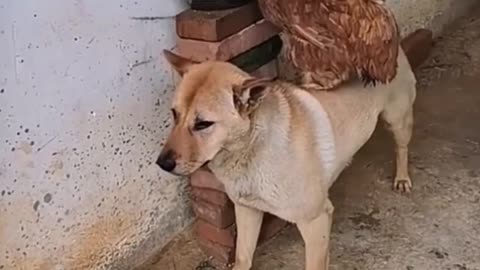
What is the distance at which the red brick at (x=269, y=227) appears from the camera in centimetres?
257

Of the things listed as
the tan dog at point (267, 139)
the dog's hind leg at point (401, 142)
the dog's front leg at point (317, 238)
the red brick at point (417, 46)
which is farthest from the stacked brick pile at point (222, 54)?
the red brick at point (417, 46)

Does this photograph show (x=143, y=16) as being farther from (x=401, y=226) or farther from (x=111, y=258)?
(x=401, y=226)

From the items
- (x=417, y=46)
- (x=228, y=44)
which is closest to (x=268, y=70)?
(x=228, y=44)

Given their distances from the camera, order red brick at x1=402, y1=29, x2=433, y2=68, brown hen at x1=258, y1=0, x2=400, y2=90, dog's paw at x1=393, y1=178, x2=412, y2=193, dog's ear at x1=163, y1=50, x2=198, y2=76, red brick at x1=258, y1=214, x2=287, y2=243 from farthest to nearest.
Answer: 1. red brick at x1=402, y1=29, x2=433, y2=68
2. dog's paw at x1=393, y1=178, x2=412, y2=193
3. red brick at x1=258, y1=214, x2=287, y2=243
4. brown hen at x1=258, y1=0, x2=400, y2=90
5. dog's ear at x1=163, y1=50, x2=198, y2=76

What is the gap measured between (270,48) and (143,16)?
409mm

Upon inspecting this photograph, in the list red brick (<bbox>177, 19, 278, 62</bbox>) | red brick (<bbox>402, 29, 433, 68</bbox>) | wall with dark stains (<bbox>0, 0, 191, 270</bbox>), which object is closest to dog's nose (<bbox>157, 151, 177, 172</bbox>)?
wall with dark stains (<bbox>0, 0, 191, 270</bbox>)

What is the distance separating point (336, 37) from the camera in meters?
2.21

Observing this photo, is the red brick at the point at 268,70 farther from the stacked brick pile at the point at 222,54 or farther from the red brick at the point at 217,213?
the red brick at the point at 217,213

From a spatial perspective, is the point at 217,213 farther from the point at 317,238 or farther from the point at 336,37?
the point at 336,37

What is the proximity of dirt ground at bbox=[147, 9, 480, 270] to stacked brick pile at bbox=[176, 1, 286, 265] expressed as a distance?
79mm

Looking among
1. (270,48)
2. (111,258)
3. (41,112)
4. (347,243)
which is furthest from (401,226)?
(41,112)

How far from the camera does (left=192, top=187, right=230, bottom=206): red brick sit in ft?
7.97

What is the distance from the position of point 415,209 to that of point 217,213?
26.5 inches

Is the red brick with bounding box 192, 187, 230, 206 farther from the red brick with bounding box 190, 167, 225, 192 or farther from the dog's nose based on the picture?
the dog's nose
